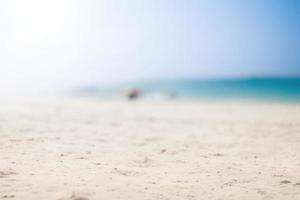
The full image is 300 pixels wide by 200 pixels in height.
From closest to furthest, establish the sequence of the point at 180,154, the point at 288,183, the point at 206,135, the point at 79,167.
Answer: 1. the point at 288,183
2. the point at 79,167
3. the point at 180,154
4. the point at 206,135

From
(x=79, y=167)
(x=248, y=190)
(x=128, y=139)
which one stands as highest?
(x=128, y=139)

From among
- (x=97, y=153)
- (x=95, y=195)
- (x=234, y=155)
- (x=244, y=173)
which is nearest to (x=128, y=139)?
(x=97, y=153)

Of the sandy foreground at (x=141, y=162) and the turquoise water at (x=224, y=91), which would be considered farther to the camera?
the turquoise water at (x=224, y=91)

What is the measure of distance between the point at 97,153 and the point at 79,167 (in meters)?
0.98

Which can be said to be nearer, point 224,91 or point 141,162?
point 141,162

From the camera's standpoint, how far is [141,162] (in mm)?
6094

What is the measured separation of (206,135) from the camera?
29.9 ft

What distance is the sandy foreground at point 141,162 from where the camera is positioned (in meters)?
4.67

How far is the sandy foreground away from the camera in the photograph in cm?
467

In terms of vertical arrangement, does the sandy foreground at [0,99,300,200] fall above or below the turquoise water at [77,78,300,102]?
below

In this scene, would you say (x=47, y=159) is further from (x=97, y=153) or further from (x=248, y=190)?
(x=248, y=190)

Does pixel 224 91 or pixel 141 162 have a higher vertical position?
pixel 224 91

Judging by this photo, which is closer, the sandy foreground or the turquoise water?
the sandy foreground

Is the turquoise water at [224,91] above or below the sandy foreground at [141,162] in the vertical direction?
above
